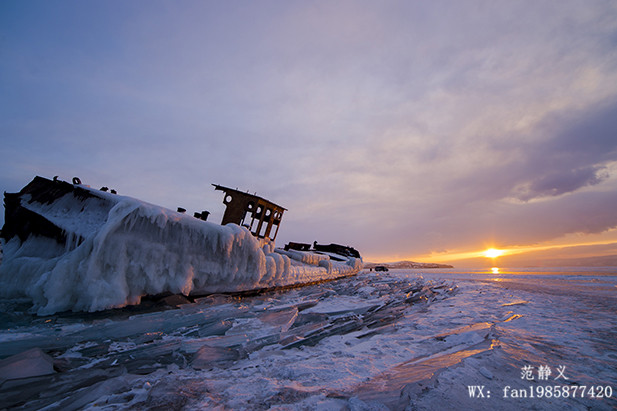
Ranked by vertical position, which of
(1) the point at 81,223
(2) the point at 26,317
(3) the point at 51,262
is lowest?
(2) the point at 26,317

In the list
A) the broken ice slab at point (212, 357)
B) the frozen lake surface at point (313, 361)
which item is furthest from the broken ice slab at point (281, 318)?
the broken ice slab at point (212, 357)

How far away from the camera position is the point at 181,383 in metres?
1.79

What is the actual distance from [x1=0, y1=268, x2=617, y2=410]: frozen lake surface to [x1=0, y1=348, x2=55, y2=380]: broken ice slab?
1cm

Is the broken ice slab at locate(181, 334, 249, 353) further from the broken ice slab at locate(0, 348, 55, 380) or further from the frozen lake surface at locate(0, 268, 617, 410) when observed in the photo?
the broken ice slab at locate(0, 348, 55, 380)

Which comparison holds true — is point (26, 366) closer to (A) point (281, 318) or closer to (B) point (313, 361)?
(B) point (313, 361)

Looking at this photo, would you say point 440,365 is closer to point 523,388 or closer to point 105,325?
point 523,388

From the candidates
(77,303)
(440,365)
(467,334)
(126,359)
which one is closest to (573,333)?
(467,334)

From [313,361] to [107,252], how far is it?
13.6 feet

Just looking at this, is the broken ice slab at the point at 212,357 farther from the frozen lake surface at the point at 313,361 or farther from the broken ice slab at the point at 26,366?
the broken ice slab at the point at 26,366

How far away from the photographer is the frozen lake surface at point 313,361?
1.53m

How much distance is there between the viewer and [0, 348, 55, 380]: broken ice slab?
1977mm

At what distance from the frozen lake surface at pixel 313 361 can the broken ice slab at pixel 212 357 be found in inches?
0.4

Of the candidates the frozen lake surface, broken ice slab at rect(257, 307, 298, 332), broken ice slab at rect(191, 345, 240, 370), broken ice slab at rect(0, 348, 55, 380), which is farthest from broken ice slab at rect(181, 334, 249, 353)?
broken ice slab at rect(0, 348, 55, 380)

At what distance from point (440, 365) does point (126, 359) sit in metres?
2.87
